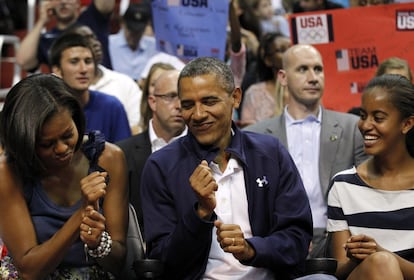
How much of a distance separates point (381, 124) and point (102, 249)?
1614 millimetres

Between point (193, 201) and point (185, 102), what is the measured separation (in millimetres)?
487

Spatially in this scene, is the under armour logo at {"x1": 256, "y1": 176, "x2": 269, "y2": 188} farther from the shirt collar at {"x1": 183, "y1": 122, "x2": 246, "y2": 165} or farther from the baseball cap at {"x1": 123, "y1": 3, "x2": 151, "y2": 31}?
the baseball cap at {"x1": 123, "y1": 3, "x2": 151, "y2": 31}

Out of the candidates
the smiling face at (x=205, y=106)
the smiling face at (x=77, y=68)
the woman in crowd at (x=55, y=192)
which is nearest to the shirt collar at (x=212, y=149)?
the smiling face at (x=205, y=106)

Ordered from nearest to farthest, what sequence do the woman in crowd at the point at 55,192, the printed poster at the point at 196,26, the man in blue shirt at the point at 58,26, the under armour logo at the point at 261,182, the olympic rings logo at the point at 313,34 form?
the woman in crowd at the point at 55,192 → the under armour logo at the point at 261,182 → the olympic rings logo at the point at 313,34 → the printed poster at the point at 196,26 → the man in blue shirt at the point at 58,26

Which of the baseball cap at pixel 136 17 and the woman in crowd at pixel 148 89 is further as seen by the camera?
the baseball cap at pixel 136 17

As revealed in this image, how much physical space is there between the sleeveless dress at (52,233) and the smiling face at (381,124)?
60.6 inches

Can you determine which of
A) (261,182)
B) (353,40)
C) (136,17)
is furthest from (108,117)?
(136,17)

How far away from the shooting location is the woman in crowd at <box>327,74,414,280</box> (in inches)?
188

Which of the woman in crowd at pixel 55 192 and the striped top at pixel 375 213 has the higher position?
the woman in crowd at pixel 55 192

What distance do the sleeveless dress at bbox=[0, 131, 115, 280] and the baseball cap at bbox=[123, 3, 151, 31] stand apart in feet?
17.7

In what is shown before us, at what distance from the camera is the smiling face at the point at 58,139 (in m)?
4.46

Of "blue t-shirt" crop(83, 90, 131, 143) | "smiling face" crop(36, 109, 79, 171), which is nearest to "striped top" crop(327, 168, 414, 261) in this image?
"smiling face" crop(36, 109, 79, 171)

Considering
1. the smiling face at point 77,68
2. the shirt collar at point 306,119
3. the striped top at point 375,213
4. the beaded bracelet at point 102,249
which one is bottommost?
the striped top at point 375,213

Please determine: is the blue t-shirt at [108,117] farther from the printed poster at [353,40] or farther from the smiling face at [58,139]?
the smiling face at [58,139]
